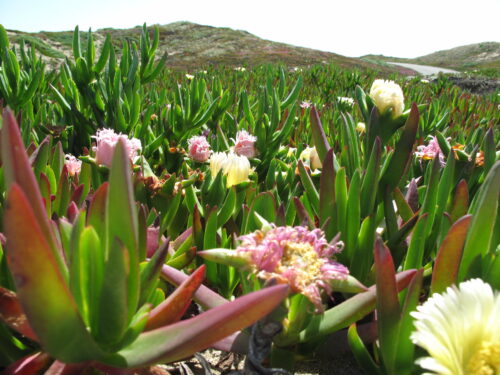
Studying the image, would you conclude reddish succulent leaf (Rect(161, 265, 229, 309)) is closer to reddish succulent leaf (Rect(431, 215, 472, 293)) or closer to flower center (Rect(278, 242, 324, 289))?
flower center (Rect(278, 242, 324, 289))

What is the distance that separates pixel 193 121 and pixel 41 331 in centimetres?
124

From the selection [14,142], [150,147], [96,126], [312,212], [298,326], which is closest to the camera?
[14,142]

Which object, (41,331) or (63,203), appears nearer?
(41,331)

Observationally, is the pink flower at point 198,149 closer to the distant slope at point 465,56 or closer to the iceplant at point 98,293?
the iceplant at point 98,293

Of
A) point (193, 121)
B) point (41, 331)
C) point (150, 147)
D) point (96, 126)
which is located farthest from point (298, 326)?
point (96, 126)

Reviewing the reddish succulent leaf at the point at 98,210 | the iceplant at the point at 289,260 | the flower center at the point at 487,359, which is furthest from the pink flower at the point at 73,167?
the flower center at the point at 487,359

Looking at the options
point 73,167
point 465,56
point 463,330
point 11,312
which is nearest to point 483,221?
point 463,330

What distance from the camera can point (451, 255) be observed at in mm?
609

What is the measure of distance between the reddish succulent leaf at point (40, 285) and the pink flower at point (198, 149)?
863 millimetres

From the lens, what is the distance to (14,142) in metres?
0.39

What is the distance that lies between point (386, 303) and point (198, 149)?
0.83m

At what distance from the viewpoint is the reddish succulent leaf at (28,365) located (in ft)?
1.69

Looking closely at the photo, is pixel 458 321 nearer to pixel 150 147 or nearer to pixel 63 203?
pixel 63 203

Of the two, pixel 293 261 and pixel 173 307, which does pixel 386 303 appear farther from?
pixel 173 307
